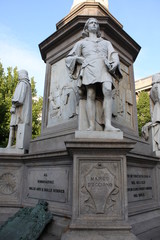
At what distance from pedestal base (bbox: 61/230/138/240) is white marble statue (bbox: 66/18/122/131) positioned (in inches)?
74.7

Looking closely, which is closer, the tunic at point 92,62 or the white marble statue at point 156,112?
the tunic at point 92,62

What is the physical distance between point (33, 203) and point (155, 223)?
10.2 ft

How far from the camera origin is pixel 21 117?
6.75 meters

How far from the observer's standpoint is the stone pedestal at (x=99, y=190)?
352 cm

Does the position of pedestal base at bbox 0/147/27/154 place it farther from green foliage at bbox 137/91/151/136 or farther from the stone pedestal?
green foliage at bbox 137/91/151/136

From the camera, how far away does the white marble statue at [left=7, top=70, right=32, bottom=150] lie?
6578 mm

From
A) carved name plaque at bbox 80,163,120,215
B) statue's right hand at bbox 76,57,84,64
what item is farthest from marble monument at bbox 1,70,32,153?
carved name plaque at bbox 80,163,120,215

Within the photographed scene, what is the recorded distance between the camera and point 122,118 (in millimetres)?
6613

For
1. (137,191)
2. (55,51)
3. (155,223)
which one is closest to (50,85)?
(55,51)

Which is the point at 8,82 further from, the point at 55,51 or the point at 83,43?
the point at 83,43

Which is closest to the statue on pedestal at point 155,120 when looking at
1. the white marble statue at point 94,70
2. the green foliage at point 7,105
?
the white marble statue at point 94,70

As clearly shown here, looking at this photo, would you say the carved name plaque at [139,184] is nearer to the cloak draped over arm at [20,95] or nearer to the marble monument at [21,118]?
the marble monument at [21,118]

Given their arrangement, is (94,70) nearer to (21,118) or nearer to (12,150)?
(21,118)

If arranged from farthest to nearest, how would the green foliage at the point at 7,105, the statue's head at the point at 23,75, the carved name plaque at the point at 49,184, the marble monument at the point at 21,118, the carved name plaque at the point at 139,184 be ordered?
the green foliage at the point at 7,105, the statue's head at the point at 23,75, the marble monument at the point at 21,118, the carved name plaque at the point at 139,184, the carved name plaque at the point at 49,184
